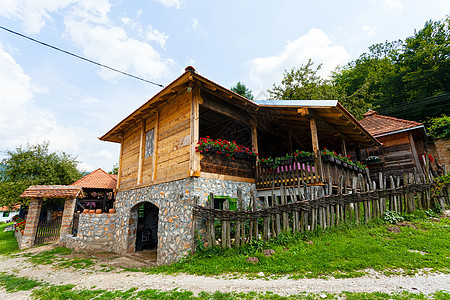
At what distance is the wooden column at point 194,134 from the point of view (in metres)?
7.05

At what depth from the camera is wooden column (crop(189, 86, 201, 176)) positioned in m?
7.05

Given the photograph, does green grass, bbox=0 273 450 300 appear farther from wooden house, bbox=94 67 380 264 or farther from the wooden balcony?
the wooden balcony

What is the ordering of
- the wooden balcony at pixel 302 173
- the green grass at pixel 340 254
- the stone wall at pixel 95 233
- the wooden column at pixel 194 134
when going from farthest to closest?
the stone wall at pixel 95 233, the wooden balcony at pixel 302 173, the wooden column at pixel 194 134, the green grass at pixel 340 254

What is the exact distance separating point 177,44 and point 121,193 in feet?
24.8

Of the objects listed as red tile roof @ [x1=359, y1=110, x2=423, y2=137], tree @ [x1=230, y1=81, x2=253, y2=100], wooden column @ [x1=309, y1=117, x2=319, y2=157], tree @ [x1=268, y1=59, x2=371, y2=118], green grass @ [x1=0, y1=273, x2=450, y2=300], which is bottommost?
green grass @ [x1=0, y1=273, x2=450, y2=300]

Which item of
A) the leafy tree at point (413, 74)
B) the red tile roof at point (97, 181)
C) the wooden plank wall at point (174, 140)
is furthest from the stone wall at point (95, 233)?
the leafy tree at point (413, 74)

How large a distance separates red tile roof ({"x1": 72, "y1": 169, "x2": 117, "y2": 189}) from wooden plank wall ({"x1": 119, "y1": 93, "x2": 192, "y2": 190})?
21.3 ft

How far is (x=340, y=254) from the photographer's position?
4.97 meters

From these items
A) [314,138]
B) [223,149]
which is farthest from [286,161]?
[223,149]

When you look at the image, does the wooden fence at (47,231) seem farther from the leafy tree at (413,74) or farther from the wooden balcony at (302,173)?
the leafy tree at (413,74)

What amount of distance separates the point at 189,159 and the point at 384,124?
13892 millimetres

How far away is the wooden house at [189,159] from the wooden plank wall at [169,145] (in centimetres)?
4

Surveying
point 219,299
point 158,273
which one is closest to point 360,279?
point 219,299

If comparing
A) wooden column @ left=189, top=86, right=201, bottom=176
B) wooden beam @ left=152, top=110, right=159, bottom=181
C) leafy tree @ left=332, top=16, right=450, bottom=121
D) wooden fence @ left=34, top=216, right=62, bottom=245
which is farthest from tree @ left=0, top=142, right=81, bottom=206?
leafy tree @ left=332, top=16, right=450, bottom=121
